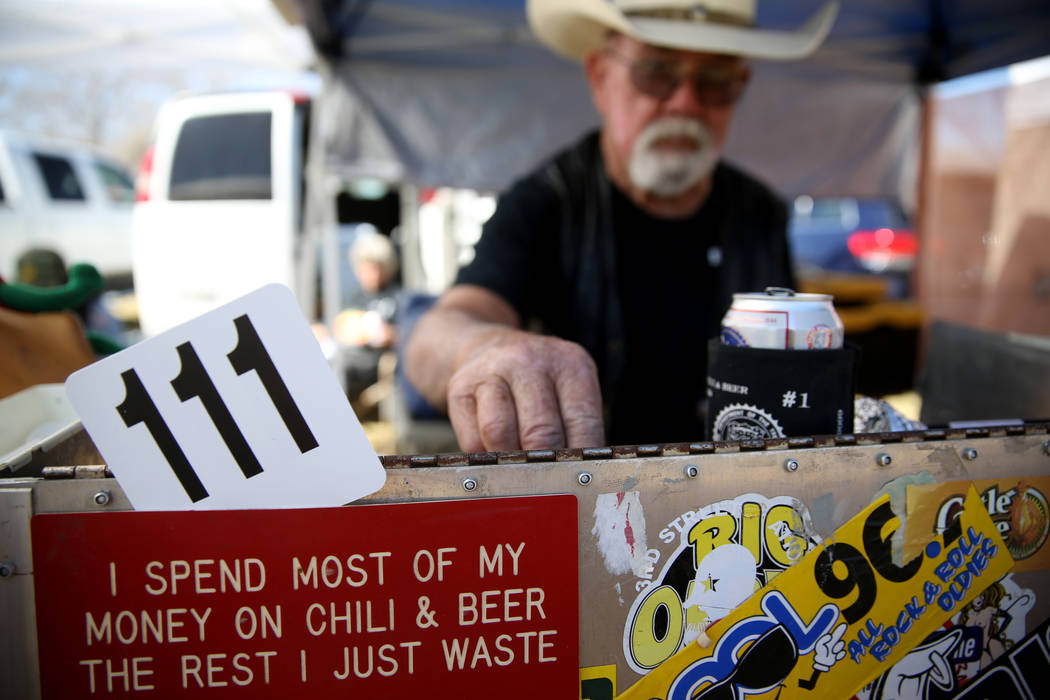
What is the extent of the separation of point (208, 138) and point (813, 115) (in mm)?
3649

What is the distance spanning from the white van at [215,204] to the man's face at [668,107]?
291 centimetres

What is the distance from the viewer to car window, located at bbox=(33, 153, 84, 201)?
7562mm

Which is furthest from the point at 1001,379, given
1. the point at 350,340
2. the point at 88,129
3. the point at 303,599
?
the point at 88,129

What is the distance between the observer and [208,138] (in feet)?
13.9

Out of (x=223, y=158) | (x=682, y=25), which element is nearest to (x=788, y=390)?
(x=682, y=25)

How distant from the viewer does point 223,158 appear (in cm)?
423

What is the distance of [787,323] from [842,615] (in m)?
0.28

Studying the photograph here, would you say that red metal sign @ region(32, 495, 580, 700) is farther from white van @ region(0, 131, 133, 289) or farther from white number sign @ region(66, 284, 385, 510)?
white van @ region(0, 131, 133, 289)

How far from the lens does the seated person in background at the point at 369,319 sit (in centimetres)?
485

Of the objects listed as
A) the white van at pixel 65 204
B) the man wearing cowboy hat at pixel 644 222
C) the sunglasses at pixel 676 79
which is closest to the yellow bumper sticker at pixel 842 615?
the man wearing cowboy hat at pixel 644 222

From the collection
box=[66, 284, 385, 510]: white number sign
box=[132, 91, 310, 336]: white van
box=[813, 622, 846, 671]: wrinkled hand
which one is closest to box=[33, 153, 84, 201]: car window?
box=[132, 91, 310, 336]: white van

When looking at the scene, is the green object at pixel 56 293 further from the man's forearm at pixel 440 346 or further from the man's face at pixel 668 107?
the man's face at pixel 668 107

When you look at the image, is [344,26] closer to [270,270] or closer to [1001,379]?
[270,270]

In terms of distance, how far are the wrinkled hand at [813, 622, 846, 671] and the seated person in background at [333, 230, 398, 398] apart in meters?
4.12
